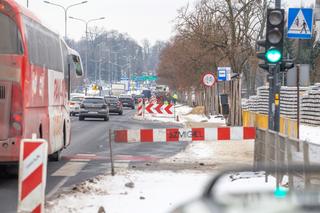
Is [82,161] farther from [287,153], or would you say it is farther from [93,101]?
[93,101]

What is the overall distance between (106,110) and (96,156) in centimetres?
2553

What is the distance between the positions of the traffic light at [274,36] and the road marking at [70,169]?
191 inches

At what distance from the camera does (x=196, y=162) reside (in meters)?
16.5

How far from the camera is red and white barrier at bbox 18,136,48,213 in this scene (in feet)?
25.8

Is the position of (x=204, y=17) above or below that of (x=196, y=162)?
above

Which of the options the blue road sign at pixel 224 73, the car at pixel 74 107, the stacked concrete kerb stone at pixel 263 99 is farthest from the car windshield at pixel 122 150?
the car at pixel 74 107

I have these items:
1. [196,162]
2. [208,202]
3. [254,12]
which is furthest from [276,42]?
[254,12]

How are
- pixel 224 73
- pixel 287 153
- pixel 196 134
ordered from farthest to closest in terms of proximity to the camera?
pixel 224 73
pixel 196 134
pixel 287 153

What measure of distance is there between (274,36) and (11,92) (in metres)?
6.23

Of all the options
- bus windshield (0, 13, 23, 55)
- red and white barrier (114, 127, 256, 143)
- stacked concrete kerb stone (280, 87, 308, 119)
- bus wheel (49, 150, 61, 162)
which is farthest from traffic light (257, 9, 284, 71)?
stacked concrete kerb stone (280, 87, 308, 119)

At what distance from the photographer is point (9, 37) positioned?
1230cm

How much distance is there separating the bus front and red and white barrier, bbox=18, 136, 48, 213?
426cm

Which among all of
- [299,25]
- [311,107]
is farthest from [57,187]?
[311,107]

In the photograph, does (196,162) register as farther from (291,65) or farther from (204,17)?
(204,17)
